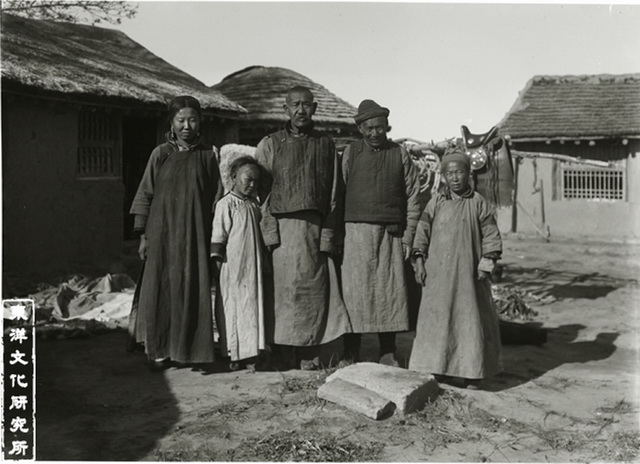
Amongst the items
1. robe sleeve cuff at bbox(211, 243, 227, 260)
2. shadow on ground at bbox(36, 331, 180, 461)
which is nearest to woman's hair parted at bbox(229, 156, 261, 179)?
robe sleeve cuff at bbox(211, 243, 227, 260)

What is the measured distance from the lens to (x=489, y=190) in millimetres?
8727

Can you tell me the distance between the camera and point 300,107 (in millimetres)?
4820

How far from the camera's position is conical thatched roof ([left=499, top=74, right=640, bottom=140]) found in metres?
16.7

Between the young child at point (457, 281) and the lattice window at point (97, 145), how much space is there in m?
6.29

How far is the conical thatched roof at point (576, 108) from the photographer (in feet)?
54.7

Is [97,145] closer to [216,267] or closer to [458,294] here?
[216,267]

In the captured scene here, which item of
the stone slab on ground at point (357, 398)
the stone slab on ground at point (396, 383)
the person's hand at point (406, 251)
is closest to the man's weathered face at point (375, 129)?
the person's hand at point (406, 251)

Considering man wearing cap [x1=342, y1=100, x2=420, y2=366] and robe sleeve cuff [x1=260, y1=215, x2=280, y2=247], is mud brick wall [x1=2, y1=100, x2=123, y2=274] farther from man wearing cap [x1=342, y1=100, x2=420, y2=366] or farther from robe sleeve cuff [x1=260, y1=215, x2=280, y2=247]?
man wearing cap [x1=342, y1=100, x2=420, y2=366]

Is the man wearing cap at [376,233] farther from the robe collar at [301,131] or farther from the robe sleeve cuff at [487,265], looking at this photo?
the robe sleeve cuff at [487,265]

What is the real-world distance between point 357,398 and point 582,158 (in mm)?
13722

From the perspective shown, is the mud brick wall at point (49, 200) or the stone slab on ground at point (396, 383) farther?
the mud brick wall at point (49, 200)

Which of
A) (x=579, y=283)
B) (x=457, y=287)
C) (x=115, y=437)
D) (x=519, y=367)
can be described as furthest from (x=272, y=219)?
(x=579, y=283)

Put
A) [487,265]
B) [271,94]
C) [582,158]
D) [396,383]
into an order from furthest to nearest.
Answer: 1. [582,158]
2. [271,94]
3. [487,265]
4. [396,383]

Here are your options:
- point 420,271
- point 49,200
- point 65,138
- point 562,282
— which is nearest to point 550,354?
point 420,271
